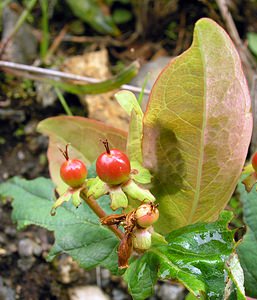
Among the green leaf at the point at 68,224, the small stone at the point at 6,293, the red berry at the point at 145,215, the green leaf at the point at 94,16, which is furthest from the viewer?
the green leaf at the point at 94,16

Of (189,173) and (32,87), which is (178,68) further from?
(32,87)

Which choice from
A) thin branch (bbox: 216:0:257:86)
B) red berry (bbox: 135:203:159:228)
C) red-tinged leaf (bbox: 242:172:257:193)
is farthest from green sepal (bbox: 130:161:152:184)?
thin branch (bbox: 216:0:257:86)

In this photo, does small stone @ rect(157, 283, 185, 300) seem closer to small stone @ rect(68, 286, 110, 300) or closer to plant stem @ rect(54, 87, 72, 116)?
small stone @ rect(68, 286, 110, 300)

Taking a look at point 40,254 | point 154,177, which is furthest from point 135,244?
point 40,254

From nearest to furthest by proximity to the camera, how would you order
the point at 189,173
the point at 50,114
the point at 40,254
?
1. the point at 189,173
2. the point at 40,254
3. the point at 50,114

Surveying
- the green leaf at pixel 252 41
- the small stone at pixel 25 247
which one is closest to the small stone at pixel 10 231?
the small stone at pixel 25 247

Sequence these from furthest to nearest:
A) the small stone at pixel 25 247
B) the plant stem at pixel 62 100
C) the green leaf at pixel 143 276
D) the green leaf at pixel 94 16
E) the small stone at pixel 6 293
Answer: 1. the green leaf at pixel 94 16
2. the plant stem at pixel 62 100
3. the small stone at pixel 25 247
4. the small stone at pixel 6 293
5. the green leaf at pixel 143 276

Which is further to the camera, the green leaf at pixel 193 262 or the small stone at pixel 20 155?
the small stone at pixel 20 155

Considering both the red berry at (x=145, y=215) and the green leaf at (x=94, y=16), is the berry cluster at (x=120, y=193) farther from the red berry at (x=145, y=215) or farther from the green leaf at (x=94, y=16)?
the green leaf at (x=94, y=16)
